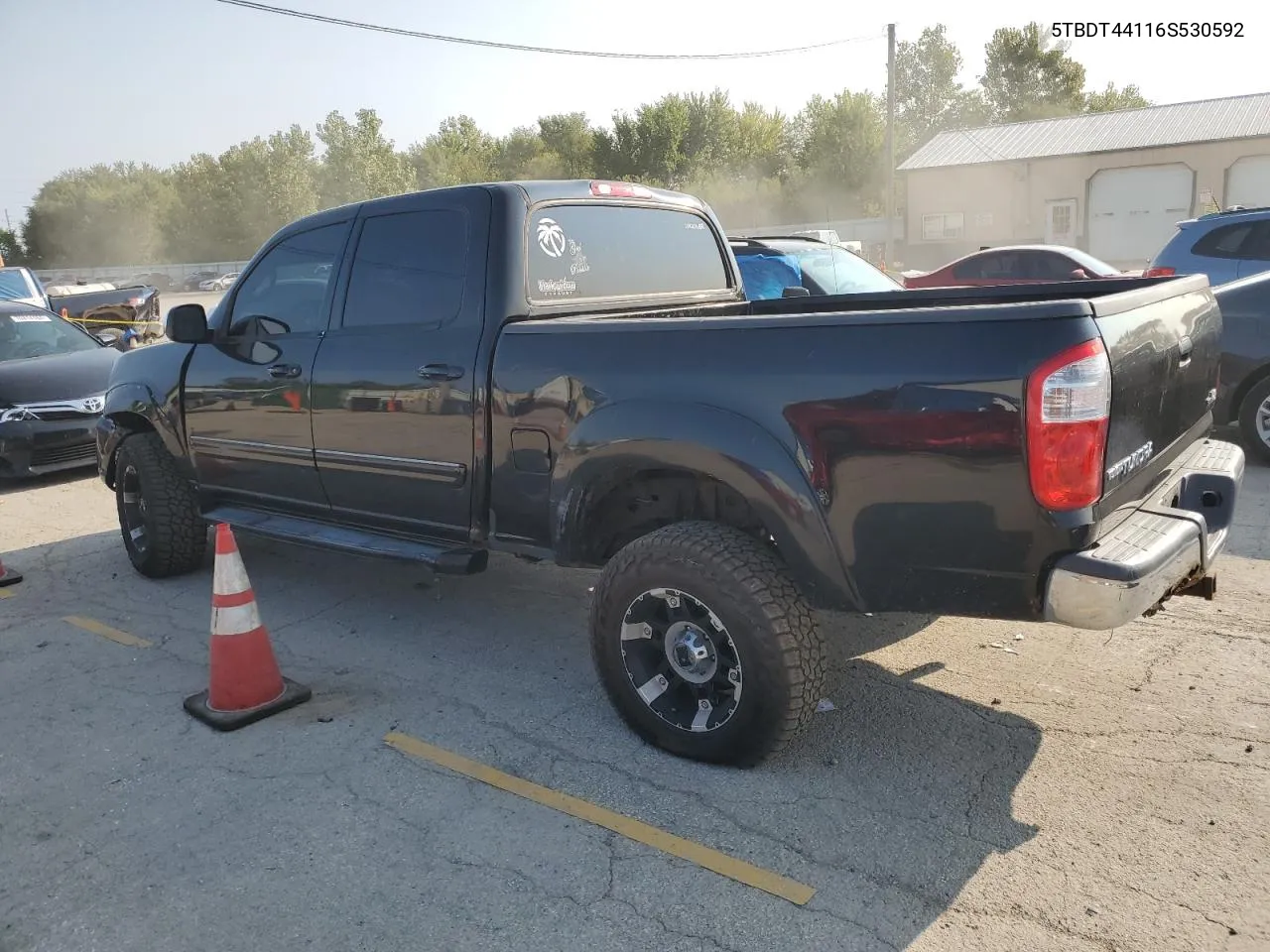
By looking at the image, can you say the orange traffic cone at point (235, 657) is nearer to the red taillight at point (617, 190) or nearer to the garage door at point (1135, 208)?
the red taillight at point (617, 190)

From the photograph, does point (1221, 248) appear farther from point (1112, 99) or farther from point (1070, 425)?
point (1112, 99)

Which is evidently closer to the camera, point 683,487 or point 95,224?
point 683,487

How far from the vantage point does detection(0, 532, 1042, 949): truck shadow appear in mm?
2719

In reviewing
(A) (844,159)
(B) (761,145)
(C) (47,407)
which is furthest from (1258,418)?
(B) (761,145)

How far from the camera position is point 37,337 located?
376 inches

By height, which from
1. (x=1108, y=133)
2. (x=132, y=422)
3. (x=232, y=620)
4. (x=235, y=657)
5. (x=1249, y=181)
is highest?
(x=1108, y=133)

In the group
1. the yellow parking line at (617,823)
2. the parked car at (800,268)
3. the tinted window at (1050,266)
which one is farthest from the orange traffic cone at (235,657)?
the tinted window at (1050,266)

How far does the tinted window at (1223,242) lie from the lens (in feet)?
28.7

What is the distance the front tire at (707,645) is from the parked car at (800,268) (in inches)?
199

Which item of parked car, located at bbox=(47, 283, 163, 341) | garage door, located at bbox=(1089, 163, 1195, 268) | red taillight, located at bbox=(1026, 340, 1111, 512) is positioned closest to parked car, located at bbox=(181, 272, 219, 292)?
parked car, located at bbox=(47, 283, 163, 341)

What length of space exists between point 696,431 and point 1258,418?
5.54m

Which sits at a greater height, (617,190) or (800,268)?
(617,190)

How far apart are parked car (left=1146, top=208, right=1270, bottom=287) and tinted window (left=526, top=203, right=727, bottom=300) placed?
17.8 feet

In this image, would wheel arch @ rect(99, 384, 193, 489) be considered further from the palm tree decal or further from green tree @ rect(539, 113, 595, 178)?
green tree @ rect(539, 113, 595, 178)
